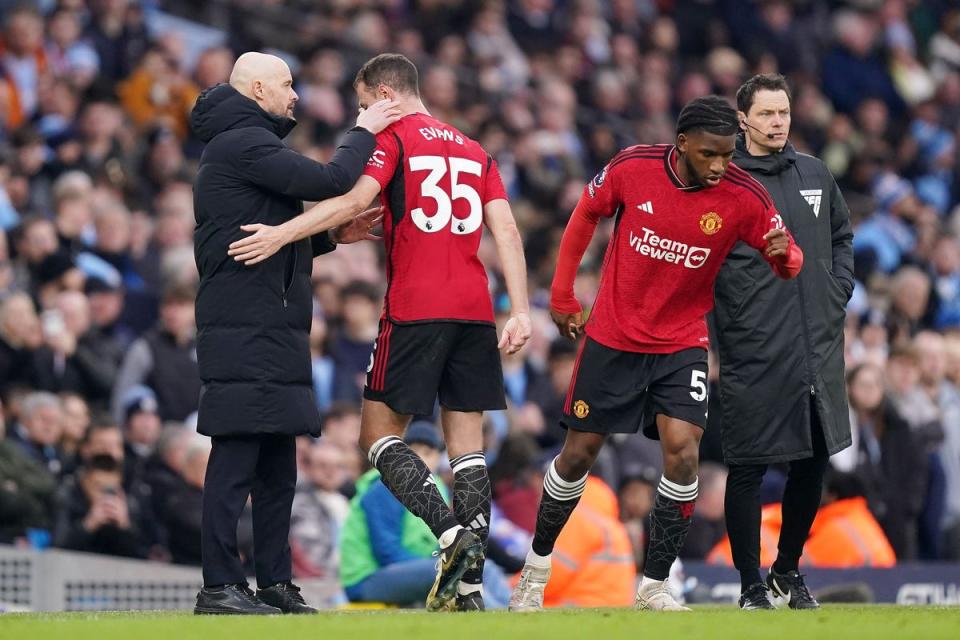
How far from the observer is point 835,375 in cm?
862

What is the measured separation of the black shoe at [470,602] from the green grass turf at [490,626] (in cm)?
21

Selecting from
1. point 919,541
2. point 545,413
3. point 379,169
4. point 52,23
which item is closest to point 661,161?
point 379,169

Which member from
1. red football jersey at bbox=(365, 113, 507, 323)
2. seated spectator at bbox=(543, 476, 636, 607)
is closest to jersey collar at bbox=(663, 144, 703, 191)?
red football jersey at bbox=(365, 113, 507, 323)

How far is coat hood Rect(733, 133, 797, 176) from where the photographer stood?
8.55m

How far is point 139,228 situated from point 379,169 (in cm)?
631

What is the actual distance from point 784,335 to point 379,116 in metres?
2.11

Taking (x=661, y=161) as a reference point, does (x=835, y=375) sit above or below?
below

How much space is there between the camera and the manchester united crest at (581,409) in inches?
322

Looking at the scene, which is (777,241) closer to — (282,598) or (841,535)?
(282,598)

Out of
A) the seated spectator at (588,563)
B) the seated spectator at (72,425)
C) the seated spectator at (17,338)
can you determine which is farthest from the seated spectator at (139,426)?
the seated spectator at (588,563)

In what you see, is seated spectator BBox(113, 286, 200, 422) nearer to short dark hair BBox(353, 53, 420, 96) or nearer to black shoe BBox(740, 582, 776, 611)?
short dark hair BBox(353, 53, 420, 96)

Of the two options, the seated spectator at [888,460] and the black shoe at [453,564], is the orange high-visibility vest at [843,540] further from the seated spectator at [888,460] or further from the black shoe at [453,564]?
the black shoe at [453,564]

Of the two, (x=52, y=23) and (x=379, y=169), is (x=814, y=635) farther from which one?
(x=52, y=23)

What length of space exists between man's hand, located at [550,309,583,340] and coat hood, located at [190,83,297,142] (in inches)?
59.5
